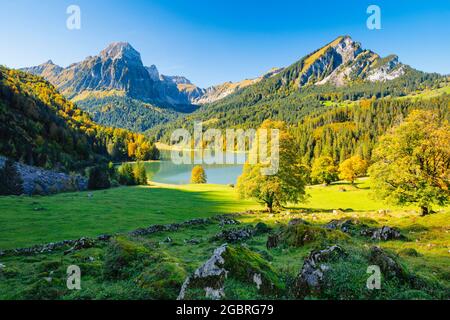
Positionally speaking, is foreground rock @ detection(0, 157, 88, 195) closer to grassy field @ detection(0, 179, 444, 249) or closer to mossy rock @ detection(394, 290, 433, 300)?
grassy field @ detection(0, 179, 444, 249)

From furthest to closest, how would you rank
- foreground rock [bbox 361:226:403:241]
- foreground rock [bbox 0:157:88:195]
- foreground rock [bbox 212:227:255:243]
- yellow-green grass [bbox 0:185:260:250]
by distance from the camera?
foreground rock [bbox 0:157:88:195] → yellow-green grass [bbox 0:185:260:250] → foreground rock [bbox 212:227:255:243] → foreground rock [bbox 361:226:403:241]

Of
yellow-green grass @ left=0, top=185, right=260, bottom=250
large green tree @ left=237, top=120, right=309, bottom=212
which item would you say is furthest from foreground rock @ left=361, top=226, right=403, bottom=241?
yellow-green grass @ left=0, top=185, right=260, bottom=250

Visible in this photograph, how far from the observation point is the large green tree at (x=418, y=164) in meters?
31.0

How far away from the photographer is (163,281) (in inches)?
436

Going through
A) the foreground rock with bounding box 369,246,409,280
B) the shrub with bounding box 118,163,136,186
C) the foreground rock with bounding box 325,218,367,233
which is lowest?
the shrub with bounding box 118,163,136,186

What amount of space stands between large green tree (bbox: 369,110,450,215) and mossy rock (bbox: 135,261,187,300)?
29.6m

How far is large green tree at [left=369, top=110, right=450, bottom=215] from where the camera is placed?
102 ft

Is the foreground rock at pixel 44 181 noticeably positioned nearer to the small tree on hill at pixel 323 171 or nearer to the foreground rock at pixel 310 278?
the foreground rock at pixel 310 278

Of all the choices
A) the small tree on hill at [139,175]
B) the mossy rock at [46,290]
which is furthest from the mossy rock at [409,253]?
the small tree on hill at [139,175]

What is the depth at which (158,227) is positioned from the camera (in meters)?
32.6

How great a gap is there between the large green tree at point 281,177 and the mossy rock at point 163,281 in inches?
1216

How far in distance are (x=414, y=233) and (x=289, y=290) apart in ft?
62.2

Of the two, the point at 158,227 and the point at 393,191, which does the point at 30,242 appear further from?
the point at 393,191
